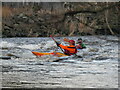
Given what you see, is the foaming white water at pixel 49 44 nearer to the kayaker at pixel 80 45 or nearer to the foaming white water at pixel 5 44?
the kayaker at pixel 80 45

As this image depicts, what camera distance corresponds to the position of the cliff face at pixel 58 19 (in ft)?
24.1

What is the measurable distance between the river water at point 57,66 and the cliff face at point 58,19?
0.53 feet

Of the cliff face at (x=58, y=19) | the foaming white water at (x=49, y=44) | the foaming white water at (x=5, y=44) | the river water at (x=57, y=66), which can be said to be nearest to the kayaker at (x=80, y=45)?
the river water at (x=57, y=66)

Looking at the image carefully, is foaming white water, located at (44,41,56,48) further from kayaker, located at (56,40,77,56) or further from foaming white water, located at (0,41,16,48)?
foaming white water, located at (0,41,16,48)

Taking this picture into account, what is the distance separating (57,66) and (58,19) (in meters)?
1.06

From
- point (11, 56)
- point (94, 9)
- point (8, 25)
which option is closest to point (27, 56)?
point (11, 56)

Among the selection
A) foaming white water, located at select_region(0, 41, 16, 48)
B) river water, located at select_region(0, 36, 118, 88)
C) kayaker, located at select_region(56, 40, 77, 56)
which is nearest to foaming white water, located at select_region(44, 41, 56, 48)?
river water, located at select_region(0, 36, 118, 88)

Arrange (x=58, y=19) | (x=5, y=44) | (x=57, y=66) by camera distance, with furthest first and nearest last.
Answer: (x=58, y=19)
(x=5, y=44)
(x=57, y=66)

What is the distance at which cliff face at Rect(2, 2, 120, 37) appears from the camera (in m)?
7.36

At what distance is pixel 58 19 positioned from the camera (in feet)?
24.4

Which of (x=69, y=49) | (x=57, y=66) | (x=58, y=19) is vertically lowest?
(x=57, y=66)

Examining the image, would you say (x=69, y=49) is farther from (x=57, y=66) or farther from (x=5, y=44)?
(x=5, y=44)

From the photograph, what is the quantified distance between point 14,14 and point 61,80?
1.81 m

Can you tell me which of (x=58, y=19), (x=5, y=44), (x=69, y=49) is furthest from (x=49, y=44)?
(x=5, y=44)
